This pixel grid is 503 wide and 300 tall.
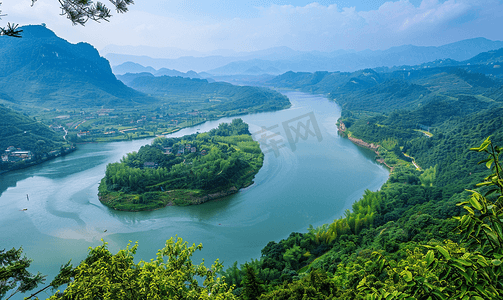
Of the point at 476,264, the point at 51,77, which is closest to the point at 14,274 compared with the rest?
the point at 476,264

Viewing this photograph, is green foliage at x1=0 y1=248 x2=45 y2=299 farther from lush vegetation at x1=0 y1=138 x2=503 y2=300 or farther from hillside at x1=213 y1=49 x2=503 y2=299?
hillside at x1=213 y1=49 x2=503 y2=299

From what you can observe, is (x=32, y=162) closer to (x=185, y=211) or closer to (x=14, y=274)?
(x=185, y=211)

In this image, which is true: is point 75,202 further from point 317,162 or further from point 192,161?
point 317,162

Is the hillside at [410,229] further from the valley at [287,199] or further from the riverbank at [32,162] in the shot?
the riverbank at [32,162]

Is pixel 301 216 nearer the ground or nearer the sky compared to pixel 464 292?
nearer the ground

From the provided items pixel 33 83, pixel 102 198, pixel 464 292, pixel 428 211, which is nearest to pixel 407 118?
pixel 428 211

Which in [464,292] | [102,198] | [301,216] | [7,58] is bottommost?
[301,216]

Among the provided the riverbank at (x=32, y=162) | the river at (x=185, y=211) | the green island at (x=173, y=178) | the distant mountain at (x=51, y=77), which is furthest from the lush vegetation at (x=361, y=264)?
the distant mountain at (x=51, y=77)

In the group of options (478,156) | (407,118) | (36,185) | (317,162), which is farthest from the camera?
(407,118)
